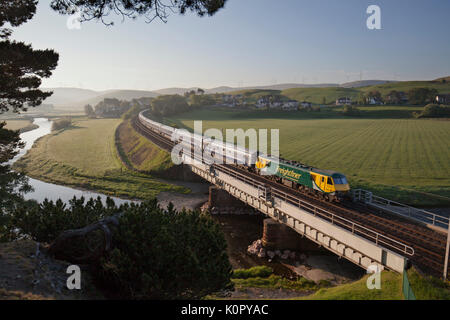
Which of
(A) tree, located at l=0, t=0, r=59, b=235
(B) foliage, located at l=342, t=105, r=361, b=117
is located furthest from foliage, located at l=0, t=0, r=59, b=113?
(B) foliage, located at l=342, t=105, r=361, b=117

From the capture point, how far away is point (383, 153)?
51094 millimetres

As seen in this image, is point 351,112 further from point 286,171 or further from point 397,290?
point 397,290

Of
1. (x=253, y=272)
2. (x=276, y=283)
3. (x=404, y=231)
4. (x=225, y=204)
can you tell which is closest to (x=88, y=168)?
(x=225, y=204)

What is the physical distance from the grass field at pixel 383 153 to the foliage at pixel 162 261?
574 inches

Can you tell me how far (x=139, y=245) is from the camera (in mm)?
11234

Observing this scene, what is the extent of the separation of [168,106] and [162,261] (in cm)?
12118

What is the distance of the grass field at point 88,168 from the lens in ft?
145

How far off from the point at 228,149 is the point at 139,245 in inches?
1231

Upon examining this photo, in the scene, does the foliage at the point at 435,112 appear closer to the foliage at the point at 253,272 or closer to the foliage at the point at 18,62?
the foliage at the point at 253,272

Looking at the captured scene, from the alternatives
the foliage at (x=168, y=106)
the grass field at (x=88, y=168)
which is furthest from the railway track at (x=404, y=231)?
the foliage at (x=168, y=106)

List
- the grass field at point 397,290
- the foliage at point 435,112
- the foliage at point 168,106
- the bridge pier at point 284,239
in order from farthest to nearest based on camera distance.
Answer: the foliage at point 168,106 < the foliage at point 435,112 < the bridge pier at point 284,239 < the grass field at point 397,290

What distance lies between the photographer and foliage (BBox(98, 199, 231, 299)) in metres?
10.5

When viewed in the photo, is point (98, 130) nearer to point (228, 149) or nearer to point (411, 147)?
point (228, 149)

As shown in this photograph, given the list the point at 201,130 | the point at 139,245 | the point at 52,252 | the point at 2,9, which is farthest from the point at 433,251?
the point at 201,130
